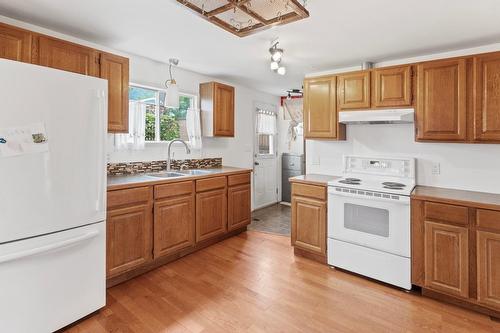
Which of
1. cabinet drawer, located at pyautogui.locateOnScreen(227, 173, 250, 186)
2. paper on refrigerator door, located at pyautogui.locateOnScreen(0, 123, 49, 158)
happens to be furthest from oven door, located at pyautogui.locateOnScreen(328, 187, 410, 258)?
paper on refrigerator door, located at pyautogui.locateOnScreen(0, 123, 49, 158)

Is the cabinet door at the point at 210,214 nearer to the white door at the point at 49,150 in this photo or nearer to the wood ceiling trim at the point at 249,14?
the white door at the point at 49,150

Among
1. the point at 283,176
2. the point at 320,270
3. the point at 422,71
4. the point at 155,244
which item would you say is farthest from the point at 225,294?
the point at 283,176

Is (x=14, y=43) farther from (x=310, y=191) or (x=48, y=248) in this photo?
(x=310, y=191)

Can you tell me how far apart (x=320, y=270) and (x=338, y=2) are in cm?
246

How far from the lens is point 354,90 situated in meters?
3.06

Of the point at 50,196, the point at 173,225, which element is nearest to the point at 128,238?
the point at 173,225

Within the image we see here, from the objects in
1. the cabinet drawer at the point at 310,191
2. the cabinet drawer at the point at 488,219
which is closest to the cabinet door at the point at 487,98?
the cabinet drawer at the point at 488,219

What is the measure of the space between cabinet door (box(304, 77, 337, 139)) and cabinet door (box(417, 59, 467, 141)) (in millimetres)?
870

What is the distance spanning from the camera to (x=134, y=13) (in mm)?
2160

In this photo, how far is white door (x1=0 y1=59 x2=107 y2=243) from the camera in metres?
1.59

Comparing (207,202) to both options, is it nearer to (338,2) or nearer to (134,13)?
(134,13)

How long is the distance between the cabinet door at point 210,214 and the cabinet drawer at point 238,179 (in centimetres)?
17

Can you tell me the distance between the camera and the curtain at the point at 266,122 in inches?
211

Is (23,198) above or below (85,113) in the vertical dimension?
below
